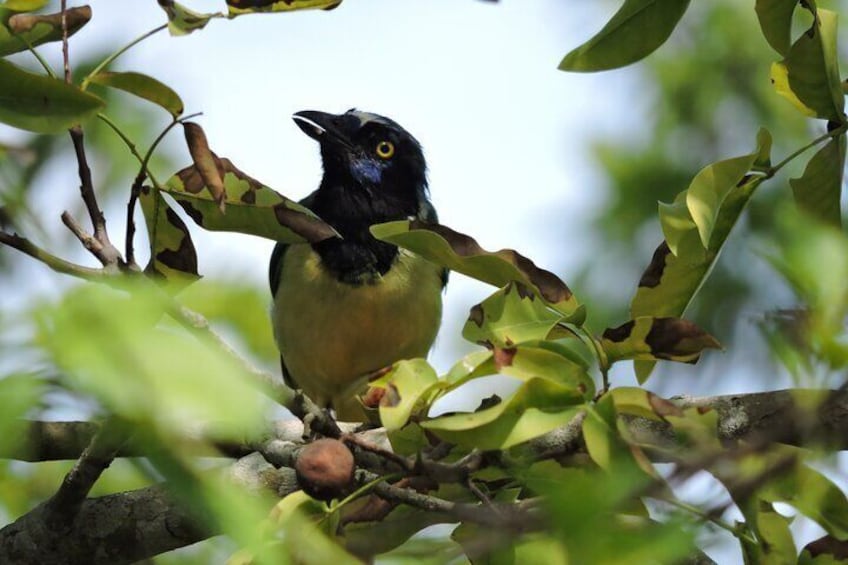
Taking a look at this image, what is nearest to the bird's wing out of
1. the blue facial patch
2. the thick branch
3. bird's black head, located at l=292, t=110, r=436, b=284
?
bird's black head, located at l=292, t=110, r=436, b=284

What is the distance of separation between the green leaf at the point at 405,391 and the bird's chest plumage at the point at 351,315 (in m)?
2.97

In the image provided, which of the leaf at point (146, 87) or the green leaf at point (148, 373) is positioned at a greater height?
the leaf at point (146, 87)

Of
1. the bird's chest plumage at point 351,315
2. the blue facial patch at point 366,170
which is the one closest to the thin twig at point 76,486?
the bird's chest plumage at point 351,315

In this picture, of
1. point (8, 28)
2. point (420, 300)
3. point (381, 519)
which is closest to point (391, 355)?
point (420, 300)

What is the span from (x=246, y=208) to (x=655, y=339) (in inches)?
34.9

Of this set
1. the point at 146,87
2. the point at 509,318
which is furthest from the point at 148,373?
the point at 146,87

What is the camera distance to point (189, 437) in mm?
1263

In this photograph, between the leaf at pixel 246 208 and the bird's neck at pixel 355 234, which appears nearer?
the leaf at pixel 246 208

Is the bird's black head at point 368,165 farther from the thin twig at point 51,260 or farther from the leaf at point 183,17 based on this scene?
the thin twig at point 51,260

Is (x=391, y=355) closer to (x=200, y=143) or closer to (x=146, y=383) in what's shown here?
(x=200, y=143)

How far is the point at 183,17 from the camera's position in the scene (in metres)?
2.60

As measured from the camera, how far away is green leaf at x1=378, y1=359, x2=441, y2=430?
7.29ft

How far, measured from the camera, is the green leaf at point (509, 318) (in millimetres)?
2521

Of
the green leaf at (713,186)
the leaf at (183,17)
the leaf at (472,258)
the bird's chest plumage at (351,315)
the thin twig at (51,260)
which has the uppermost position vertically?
the leaf at (183,17)
